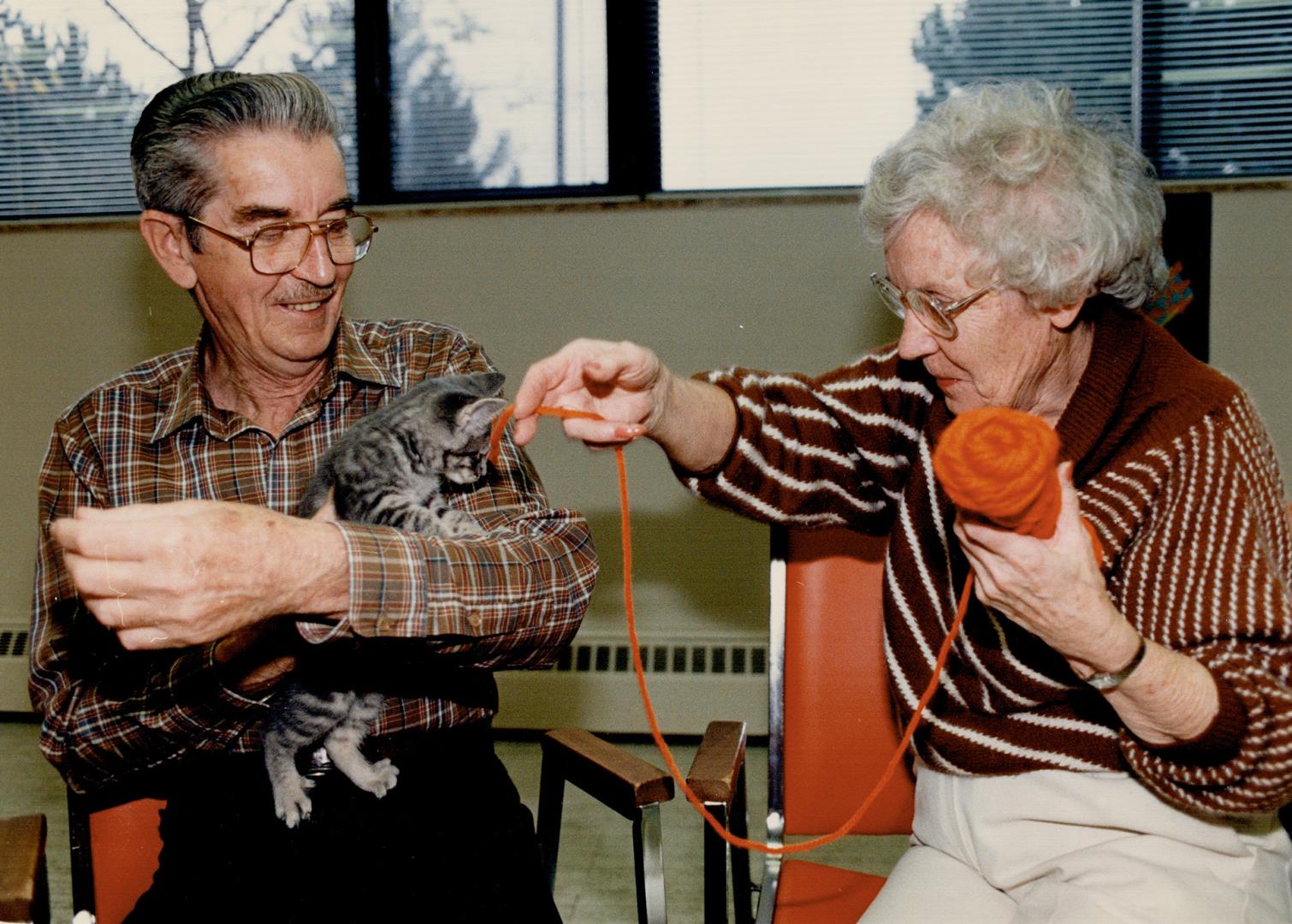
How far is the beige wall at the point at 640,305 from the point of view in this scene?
3289mm

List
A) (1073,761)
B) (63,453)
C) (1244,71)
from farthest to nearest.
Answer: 1. (1244,71)
2. (63,453)
3. (1073,761)

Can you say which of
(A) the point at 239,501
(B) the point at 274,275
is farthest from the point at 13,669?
(B) the point at 274,275

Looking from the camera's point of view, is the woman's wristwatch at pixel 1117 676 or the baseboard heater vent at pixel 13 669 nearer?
the woman's wristwatch at pixel 1117 676

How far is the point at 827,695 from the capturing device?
1713 mm

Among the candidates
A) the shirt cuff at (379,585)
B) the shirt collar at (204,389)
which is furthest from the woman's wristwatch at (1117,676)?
the shirt collar at (204,389)

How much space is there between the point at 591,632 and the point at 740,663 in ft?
1.53

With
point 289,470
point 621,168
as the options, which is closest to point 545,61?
point 621,168

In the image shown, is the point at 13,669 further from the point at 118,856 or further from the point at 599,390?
the point at 599,390

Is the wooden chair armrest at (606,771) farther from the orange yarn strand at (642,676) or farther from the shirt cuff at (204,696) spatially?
the shirt cuff at (204,696)

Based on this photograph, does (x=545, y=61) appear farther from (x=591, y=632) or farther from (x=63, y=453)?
(x=63, y=453)

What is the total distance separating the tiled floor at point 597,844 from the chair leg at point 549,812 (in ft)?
2.76

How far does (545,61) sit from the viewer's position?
337 cm

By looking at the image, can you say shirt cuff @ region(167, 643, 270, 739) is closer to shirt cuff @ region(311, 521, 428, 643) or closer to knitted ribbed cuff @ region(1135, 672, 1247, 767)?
shirt cuff @ region(311, 521, 428, 643)

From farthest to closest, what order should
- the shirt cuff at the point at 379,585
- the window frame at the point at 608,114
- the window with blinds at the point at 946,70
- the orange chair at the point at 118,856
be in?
the window frame at the point at 608,114, the window with blinds at the point at 946,70, the orange chair at the point at 118,856, the shirt cuff at the point at 379,585
